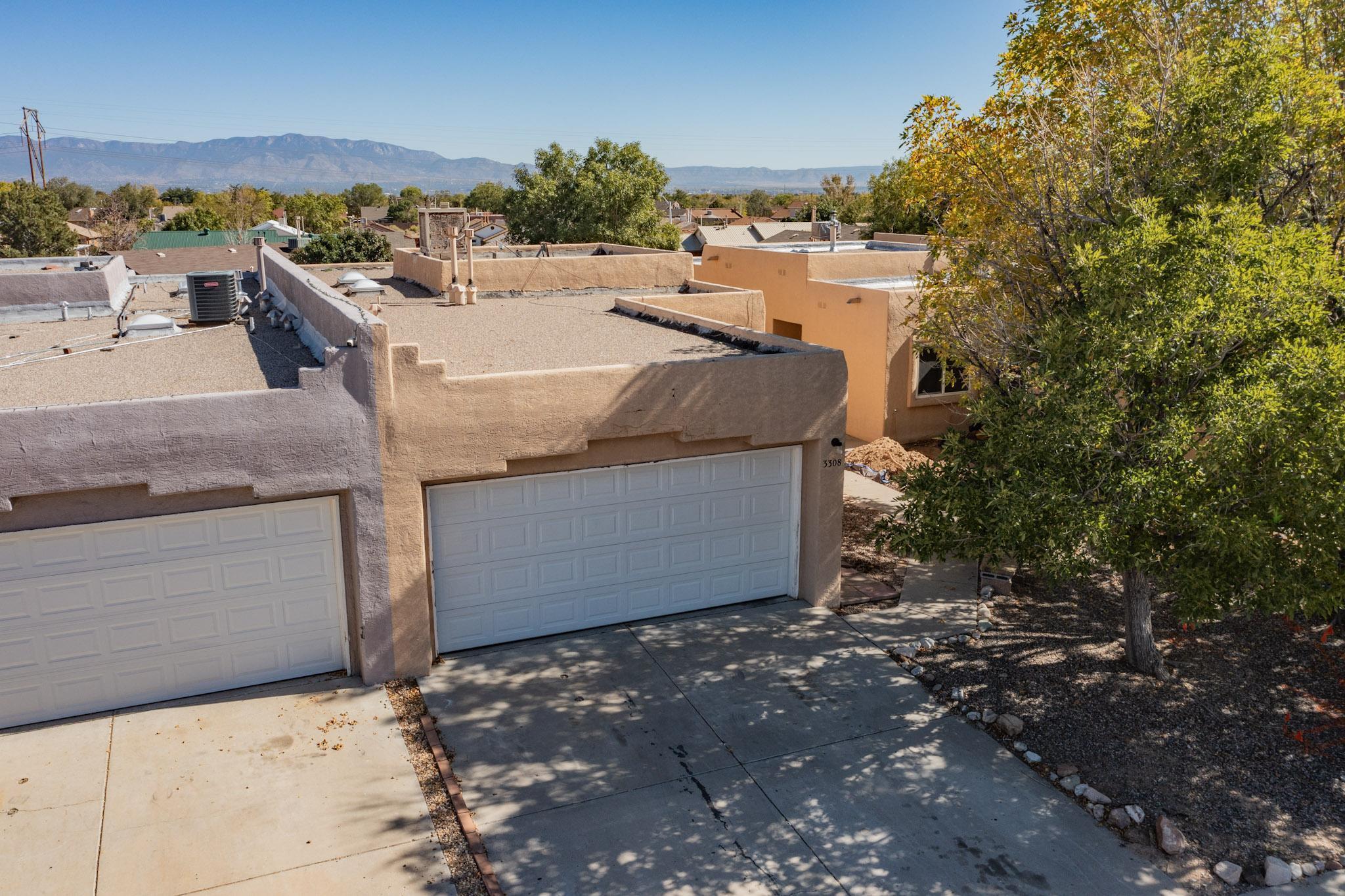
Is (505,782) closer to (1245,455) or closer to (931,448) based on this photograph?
(1245,455)

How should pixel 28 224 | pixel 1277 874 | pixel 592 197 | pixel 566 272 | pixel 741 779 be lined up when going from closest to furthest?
pixel 1277 874 → pixel 741 779 → pixel 566 272 → pixel 592 197 → pixel 28 224

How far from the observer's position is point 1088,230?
31.0 feet

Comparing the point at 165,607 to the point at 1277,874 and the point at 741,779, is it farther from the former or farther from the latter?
the point at 1277,874

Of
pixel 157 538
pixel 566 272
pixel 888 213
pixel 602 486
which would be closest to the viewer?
pixel 157 538

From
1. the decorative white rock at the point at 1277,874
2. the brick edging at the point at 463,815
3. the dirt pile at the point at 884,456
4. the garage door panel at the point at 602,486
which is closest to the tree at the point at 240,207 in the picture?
the dirt pile at the point at 884,456

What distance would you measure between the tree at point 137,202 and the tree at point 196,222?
3.84 m

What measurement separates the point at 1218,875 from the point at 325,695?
26.6ft

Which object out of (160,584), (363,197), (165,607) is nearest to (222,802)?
(165,607)

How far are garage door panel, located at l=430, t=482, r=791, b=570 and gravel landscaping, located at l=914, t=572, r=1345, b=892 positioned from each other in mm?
2694

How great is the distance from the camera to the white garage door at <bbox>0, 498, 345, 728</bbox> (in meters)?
9.19

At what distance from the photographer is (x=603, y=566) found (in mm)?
11586

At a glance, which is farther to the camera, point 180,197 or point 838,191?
point 180,197

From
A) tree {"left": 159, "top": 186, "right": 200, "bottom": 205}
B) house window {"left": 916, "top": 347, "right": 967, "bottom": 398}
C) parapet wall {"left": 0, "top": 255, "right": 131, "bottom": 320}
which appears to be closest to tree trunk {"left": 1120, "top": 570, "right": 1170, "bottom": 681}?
house window {"left": 916, "top": 347, "right": 967, "bottom": 398}

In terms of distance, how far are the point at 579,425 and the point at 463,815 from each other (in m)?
4.18
